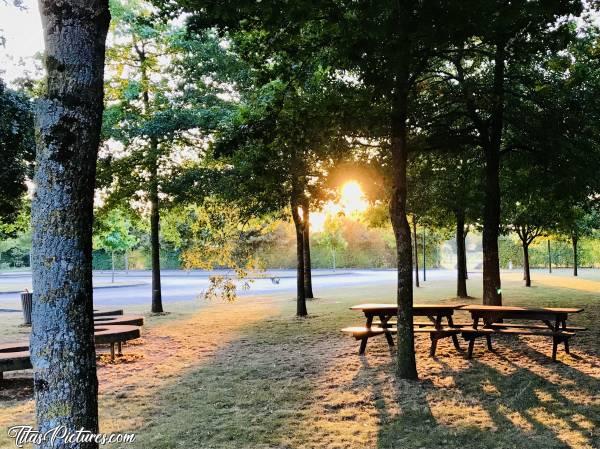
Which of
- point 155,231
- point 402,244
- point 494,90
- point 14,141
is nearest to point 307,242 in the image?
point 155,231

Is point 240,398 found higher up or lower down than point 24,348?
lower down

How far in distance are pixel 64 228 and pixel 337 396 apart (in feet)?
15.4

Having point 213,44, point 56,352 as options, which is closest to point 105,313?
point 213,44

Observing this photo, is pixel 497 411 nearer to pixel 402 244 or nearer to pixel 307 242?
pixel 402 244

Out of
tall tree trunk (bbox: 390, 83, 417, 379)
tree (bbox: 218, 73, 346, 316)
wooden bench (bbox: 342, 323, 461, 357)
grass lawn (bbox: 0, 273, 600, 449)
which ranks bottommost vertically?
grass lawn (bbox: 0, 273, 600, 449)

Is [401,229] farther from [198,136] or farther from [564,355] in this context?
[198,136]

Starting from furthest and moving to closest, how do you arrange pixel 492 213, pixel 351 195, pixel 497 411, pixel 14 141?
pixel 351 195
pixel 492 213
pixel 14 141
pixel 497 411

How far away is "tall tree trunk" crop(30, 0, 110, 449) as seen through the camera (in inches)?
124

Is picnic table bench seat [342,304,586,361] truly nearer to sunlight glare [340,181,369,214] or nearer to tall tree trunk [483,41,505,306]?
tall tree trunk [483,41,505,306]

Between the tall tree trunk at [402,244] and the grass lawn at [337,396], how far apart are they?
15.1 inches

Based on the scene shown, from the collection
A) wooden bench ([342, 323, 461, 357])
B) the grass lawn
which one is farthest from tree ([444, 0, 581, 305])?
wooden bench ([342, 323, 461, 357])

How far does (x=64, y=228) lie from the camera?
3.18 meters

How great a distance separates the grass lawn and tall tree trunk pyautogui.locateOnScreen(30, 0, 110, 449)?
7.21 feet

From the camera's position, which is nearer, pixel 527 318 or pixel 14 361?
pixel 14 361
